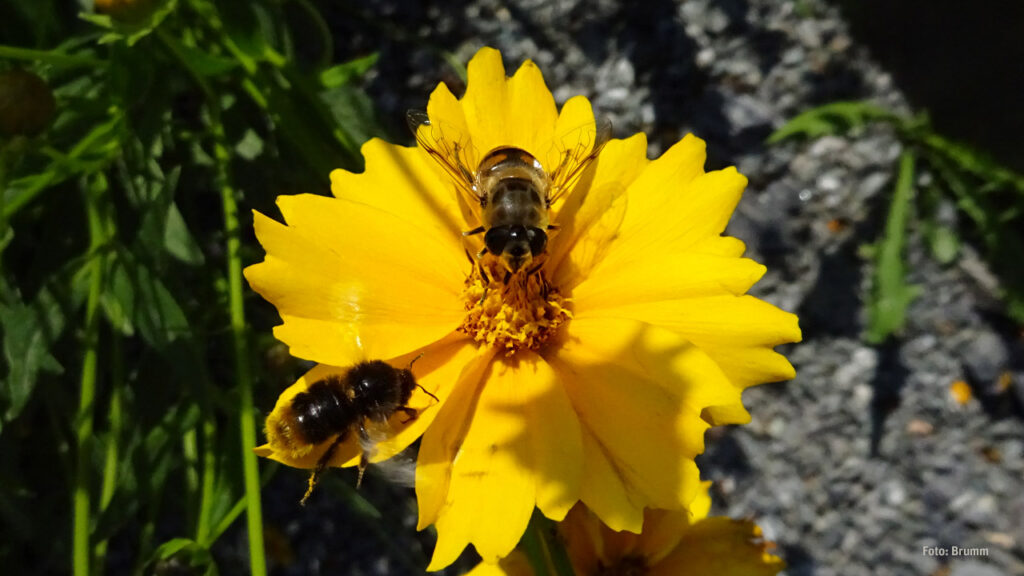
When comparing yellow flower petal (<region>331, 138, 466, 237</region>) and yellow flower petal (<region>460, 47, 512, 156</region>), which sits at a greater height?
yellow flower petal (<region>460, 47, 512, 156</region>)

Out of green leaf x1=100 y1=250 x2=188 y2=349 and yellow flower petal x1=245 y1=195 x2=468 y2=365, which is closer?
yellow flower petal x1=245 y1=195 x2=468 y2=365

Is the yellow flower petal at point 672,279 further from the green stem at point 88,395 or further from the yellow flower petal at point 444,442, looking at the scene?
the green stem at point 88,395

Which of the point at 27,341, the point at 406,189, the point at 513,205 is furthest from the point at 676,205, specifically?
the point at 27,341

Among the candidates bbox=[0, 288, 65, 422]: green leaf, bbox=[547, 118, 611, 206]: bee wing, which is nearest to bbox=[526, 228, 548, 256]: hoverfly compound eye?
bbox=[547, 118, 611, 206]: bee wing

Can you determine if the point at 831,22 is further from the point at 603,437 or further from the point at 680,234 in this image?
the point at 603,437

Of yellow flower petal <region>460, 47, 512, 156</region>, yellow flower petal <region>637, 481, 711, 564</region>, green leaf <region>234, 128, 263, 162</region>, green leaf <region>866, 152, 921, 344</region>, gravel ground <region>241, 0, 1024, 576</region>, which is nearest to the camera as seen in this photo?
yellow flower petal <region>460, 47, 512, 156</region>

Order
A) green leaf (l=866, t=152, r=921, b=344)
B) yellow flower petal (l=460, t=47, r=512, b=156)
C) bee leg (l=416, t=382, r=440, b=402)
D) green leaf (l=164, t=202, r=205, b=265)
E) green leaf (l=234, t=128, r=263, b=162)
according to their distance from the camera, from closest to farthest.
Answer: bee leg (l=416, t=382, r=440, b=402)
yellow flower petal (l=460, t=47, r=512, b=156)
green leaf (l=164, t=202, r=205, b=265)
green leaf (l=234, t=128, r=263, b=162)
green leaf (l=866, t=152, r=921, b=344)

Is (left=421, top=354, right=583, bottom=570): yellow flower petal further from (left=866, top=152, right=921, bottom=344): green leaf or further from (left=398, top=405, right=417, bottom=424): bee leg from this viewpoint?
(left=866, top=152, right=921, bottom=344): green leaf
